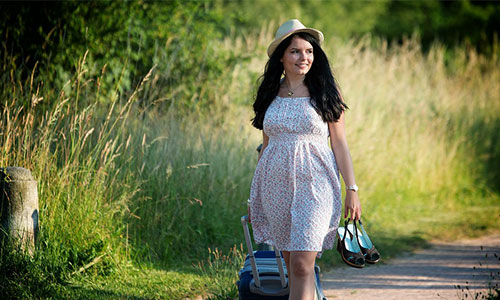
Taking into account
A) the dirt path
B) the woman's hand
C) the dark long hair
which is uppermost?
the dark long hair

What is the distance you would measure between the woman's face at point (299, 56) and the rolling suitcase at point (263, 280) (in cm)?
98

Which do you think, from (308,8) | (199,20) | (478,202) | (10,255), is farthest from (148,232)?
(308,8)

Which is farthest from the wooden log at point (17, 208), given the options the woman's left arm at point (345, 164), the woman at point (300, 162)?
the woman's left arm at point (345, 164)

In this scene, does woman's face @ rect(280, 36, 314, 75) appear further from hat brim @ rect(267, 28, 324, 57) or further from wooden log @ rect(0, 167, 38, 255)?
wooden log @ rect(0, 167, 38, 255)

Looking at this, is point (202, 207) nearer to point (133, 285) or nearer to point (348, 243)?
point (133, 285)

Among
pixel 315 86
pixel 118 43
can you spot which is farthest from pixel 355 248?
pixel 118 43

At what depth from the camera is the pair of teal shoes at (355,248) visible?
3670 mm

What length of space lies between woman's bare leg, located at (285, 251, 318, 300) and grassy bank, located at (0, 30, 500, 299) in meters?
1.17

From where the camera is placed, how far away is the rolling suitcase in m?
3.92

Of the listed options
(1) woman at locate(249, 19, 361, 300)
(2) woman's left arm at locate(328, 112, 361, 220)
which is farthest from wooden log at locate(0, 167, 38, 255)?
(2) woman's left arm at locate(328, 112, 361, 220)

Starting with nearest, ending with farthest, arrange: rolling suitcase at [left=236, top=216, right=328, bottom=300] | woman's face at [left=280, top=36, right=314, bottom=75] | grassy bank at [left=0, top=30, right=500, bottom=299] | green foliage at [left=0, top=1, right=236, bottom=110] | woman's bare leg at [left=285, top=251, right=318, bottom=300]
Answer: woman's bare leg at [left=285, top=251, right=318, bottom=300]
woman's face at [left=280, top=36, right=314, bottom=75]
rolling suitcase at [left=236, top=216, right=328, bottom=300]
grassy bank at [left=0, top=30, right=500, bottom=299]
green foliage at [left=0, top=1, right=236, bottom=110]

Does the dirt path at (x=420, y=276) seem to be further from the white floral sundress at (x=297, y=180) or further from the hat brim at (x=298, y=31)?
the hat brim at (x=298, y=31)

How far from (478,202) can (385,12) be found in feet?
54.0

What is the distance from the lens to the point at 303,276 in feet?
11.5
